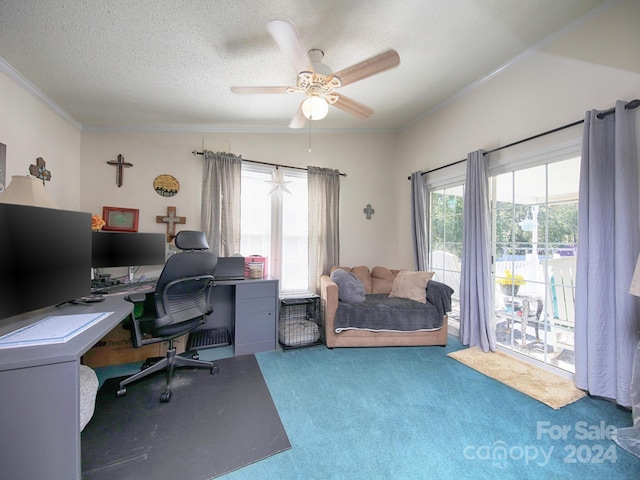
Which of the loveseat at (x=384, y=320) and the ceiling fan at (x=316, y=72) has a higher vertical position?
the ceiling fan at (x=316, y=72)

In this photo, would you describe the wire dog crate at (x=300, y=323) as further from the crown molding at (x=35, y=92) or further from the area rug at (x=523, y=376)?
the crown molding at (x=35, y=92)

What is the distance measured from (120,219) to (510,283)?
13.9ft

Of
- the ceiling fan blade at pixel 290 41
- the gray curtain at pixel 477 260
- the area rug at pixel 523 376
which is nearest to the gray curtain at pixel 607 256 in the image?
the area rug at pixel 523 376

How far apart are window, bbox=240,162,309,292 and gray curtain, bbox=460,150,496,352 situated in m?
1.94

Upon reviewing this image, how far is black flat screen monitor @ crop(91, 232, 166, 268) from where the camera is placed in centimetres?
236

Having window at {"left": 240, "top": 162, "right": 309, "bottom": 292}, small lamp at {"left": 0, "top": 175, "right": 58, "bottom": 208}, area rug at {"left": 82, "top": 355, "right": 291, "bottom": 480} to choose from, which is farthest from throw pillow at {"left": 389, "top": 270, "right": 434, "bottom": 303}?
small lamp at {"left": 0, "top": 175, "right": 58, "bottom": 208}

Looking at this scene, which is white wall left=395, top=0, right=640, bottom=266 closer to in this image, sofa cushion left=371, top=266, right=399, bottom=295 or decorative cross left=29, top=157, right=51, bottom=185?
sofa cushion left=371, top=266, right=399, bottom=295

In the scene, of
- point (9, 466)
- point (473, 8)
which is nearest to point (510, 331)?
point (473, 8)

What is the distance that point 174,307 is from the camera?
198cm

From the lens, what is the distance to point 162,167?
304cm

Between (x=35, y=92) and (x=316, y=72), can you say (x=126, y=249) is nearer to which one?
(x=35, y=92)

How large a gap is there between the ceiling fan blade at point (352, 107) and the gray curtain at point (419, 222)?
4.96ft

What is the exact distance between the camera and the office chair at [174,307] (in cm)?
187

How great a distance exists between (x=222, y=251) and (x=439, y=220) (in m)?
2.80
